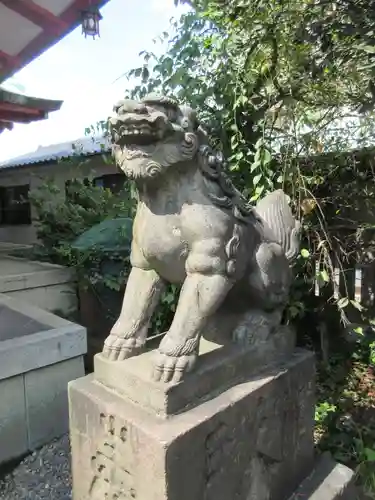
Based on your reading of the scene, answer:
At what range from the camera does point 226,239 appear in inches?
47.6

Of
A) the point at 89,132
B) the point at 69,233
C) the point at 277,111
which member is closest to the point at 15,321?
the point at 69,233

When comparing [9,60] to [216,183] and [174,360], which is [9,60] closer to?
[216,183]

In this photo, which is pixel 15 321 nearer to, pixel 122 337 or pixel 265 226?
pixel 122 337

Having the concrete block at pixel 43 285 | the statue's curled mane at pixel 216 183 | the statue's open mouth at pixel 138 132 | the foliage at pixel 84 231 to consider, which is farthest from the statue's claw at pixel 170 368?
the concrete block at pixel 43 285

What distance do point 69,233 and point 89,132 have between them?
92cm

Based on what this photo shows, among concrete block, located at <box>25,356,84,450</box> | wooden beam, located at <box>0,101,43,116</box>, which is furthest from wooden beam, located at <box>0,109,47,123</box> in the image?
concrete block, located at <box>25,356,84,450</box>

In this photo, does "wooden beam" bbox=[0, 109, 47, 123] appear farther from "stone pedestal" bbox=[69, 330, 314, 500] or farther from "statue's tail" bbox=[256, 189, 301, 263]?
"stone pedestal" bbox=[69, 330, 314, 500]

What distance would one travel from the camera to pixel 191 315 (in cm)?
118

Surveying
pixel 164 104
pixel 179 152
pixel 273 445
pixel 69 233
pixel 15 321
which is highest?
pixel 164 104

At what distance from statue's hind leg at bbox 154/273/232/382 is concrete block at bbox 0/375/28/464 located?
4.14 ft

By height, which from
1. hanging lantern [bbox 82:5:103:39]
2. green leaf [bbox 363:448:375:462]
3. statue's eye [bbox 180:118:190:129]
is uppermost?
hanging lantern [bbox 82:5:103:39]

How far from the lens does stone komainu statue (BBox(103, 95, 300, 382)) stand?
1.09 m

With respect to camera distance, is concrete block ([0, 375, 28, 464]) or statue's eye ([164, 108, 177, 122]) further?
concrete block ([0, 375, 28, 464])

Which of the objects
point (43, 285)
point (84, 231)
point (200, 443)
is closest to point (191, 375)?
point (200, 443)
